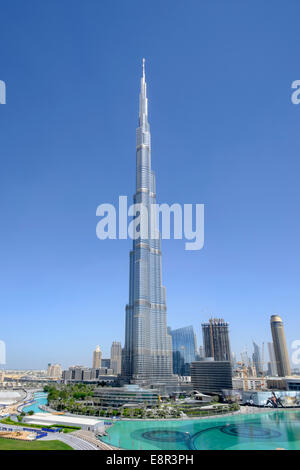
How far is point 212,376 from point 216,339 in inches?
1966

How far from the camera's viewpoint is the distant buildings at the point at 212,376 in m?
77.9

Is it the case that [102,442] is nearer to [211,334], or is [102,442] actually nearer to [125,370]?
[125,370]

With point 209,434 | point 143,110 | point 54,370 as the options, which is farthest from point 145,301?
point 54,370

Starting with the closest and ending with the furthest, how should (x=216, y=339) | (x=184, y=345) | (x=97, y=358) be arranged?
(x=216, y=339)
(x=184, y=345)
(x=97, y=358)

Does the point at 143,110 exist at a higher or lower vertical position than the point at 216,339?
higher

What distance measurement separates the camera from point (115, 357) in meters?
179

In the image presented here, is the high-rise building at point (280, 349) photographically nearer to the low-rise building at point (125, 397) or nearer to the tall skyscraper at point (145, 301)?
the tall skyscraper at point (145, 301)

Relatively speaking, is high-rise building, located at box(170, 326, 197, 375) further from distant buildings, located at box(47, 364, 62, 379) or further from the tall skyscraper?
distant buildings, located at box(47, 364, 62, 379)

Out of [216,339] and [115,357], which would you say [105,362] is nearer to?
[115,357]

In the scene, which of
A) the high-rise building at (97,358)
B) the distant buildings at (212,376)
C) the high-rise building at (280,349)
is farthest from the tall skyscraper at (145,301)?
the high-rise building at (97,358)

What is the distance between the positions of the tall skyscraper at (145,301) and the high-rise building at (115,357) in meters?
91.0
